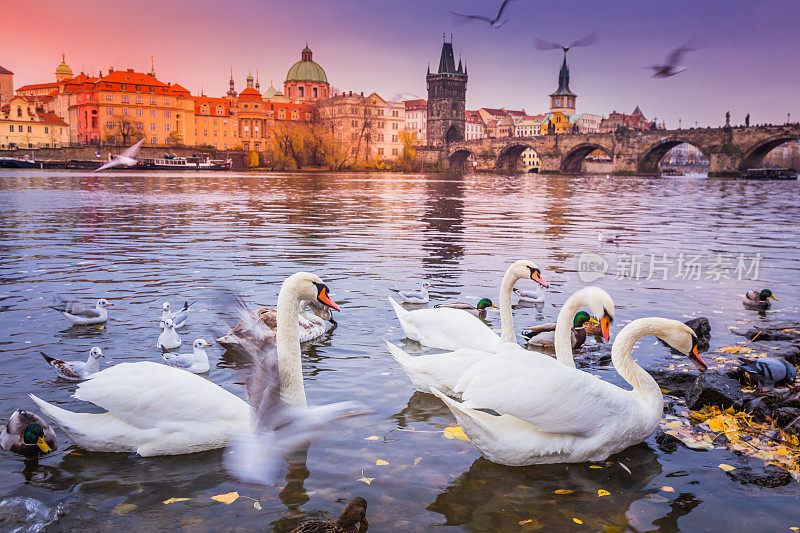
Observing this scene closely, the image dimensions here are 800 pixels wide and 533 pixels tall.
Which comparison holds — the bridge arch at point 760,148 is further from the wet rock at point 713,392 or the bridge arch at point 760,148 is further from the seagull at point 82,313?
the seagull at point 82,313

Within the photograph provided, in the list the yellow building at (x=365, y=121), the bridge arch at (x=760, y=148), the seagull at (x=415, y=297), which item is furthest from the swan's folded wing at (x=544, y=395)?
the yellow building at (x=365, y=121)

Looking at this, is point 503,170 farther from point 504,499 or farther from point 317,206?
point 504,499

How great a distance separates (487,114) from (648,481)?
191 meters

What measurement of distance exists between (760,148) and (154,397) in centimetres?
9049

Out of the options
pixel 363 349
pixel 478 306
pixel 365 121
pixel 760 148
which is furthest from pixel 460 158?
pixel 363 349

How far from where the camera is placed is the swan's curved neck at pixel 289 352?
14.7 feet

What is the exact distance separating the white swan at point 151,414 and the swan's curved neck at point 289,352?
33 cm

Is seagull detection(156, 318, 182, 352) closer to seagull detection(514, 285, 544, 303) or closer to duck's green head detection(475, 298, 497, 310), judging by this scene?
duck's green head detection(475, 298, 497, 310)

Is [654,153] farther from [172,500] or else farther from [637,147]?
[172,500]

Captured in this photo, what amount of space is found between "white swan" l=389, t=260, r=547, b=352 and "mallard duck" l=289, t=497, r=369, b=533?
101 inches

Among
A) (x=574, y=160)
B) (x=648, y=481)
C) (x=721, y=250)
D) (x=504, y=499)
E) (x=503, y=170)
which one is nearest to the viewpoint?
(x=504, y=499)

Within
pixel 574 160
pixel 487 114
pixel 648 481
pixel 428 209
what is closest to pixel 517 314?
pixel 648 481

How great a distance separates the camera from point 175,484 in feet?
12.5

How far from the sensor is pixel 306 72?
146 metres
